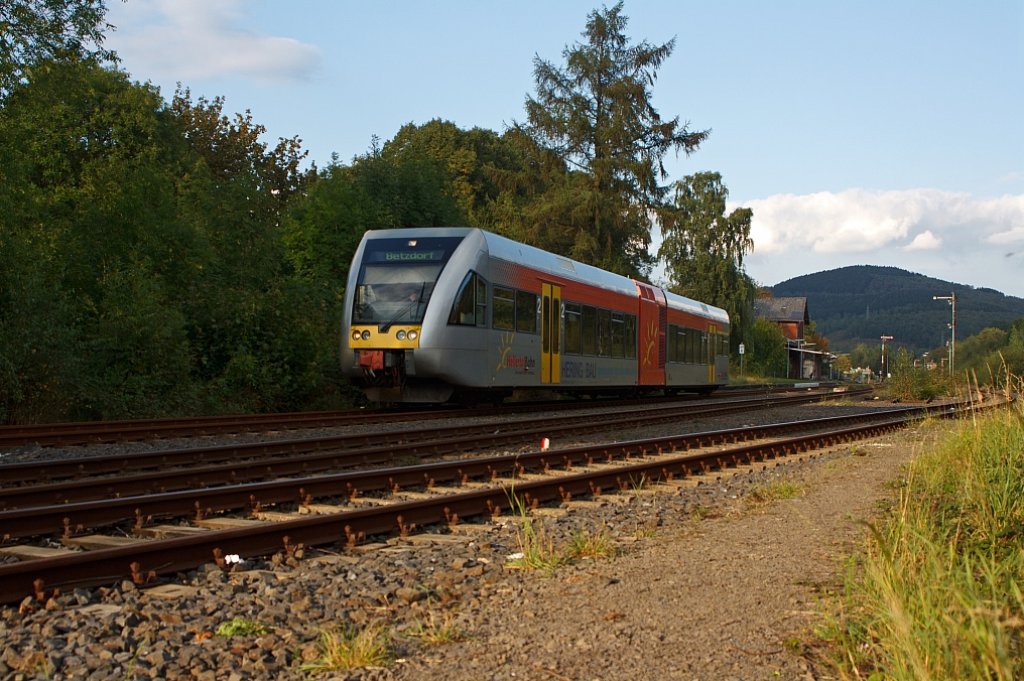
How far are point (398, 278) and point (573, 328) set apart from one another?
205 inches

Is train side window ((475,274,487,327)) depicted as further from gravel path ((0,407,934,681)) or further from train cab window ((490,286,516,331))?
gravel path ((0,407,934,681))

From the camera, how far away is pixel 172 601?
5387 millimetres

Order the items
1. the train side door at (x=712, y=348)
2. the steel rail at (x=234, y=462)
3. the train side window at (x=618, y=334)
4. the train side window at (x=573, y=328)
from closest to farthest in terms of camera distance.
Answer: the steel rail at (x=234, y=462)
the train side window at (x=573, y=328)
the train side window at (x=618, y=334)
the train side door at (x=712, y=348)

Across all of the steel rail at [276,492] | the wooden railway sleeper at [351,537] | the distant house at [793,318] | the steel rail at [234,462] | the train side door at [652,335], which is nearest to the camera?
the wooden railway sleeper at [351,537]

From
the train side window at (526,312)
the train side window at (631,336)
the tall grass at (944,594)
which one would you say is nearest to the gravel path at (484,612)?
the tall grass at (944,594)

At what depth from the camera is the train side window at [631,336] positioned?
2533 centimetres

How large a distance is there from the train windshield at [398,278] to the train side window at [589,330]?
5.27 meters

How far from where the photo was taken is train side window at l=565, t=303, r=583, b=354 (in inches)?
862

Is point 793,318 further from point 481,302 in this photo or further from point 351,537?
point 351,537

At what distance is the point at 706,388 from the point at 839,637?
2910cm

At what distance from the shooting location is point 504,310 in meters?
19.2

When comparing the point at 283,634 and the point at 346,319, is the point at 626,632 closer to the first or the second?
the point at 283,634

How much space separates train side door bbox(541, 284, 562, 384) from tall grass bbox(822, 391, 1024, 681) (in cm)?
1278

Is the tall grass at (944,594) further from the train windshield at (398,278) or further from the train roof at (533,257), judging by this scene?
the train roof at (533,257)
